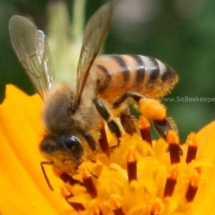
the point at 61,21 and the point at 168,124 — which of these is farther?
the point at 61,21

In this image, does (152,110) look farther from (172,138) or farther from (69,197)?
(69,197)

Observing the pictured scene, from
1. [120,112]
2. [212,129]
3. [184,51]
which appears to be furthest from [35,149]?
[184,51]

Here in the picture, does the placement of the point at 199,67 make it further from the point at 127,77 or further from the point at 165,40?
the point at 127,77

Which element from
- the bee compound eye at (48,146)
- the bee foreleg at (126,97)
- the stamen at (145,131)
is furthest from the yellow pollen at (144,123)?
the bee compound eye at (48,146)

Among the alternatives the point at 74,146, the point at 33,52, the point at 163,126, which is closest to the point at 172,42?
the point at 33,52

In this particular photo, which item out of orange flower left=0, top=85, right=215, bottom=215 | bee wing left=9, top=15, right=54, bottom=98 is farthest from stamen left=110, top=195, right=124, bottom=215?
bee wing left=9, top=15, right=54, bottom=98
